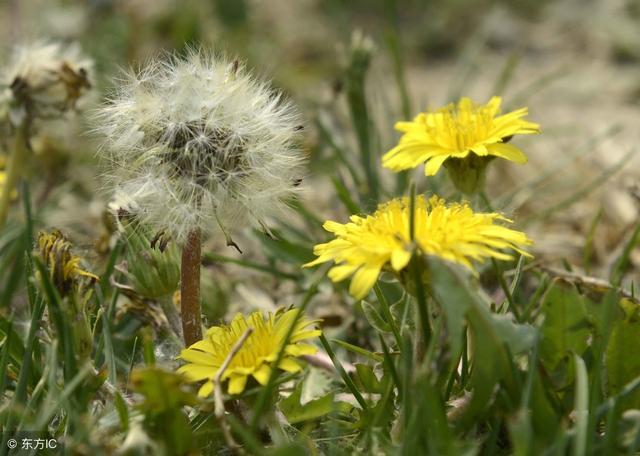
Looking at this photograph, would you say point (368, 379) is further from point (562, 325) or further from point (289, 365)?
point (562, 325)

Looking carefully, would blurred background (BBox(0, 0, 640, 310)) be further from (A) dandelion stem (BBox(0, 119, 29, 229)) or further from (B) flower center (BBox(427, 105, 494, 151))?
(B) flower center (BBox(427, 105, 494, 151))

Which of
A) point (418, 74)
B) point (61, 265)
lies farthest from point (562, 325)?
point (418, 74)

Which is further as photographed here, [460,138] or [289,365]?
[460,138]

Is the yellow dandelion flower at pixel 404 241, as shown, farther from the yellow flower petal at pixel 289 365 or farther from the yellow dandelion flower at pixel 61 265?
the yellow dandelion flower at pixel 61 265

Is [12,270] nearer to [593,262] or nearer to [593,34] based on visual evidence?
[593,262]

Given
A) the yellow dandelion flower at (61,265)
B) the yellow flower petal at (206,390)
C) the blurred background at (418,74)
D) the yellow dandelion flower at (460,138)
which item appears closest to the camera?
the yellow flower petal at (206,390)

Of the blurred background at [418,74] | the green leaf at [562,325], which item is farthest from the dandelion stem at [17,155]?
the green leaf at [562,325]
